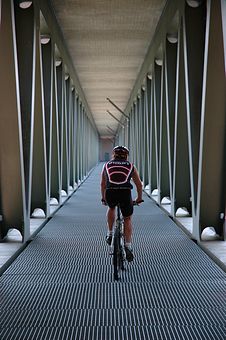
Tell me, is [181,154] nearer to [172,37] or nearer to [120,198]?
[172,37]

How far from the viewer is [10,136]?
6680 millimetres

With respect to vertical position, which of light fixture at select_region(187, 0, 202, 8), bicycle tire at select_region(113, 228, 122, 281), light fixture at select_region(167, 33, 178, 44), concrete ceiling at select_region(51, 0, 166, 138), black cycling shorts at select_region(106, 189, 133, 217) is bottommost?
bicycle tire at select_region(113, 228, 122, 281)

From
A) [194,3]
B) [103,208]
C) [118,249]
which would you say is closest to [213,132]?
[194,3]

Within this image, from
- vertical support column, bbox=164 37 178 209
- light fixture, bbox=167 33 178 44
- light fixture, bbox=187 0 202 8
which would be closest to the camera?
light fixture, bbox=187 0 202 8

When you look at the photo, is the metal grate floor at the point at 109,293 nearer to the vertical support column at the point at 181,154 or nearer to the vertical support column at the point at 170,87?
the vertical support column at the point at 181,154

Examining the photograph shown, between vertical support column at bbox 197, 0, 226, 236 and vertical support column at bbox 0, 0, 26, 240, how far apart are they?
266 centimetres

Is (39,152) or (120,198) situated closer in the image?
(120,198)

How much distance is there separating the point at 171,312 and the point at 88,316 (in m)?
0.70

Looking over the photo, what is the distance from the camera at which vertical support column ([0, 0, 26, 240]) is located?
6.30m

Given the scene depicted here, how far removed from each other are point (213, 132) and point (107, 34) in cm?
608

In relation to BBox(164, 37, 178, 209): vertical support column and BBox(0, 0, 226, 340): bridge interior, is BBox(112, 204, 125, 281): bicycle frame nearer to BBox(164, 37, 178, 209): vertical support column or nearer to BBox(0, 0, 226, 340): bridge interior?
BBox(0, 0, 226, 340): bridge interior

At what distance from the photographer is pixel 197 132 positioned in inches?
285

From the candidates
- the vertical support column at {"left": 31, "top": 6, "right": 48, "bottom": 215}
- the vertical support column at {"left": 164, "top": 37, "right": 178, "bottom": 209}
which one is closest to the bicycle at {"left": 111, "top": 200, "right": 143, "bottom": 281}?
the vertical support column at {"left": 31, "top": 6, "right": 48, "bottom": 215}

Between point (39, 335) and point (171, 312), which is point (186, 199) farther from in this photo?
point (39, 335)
